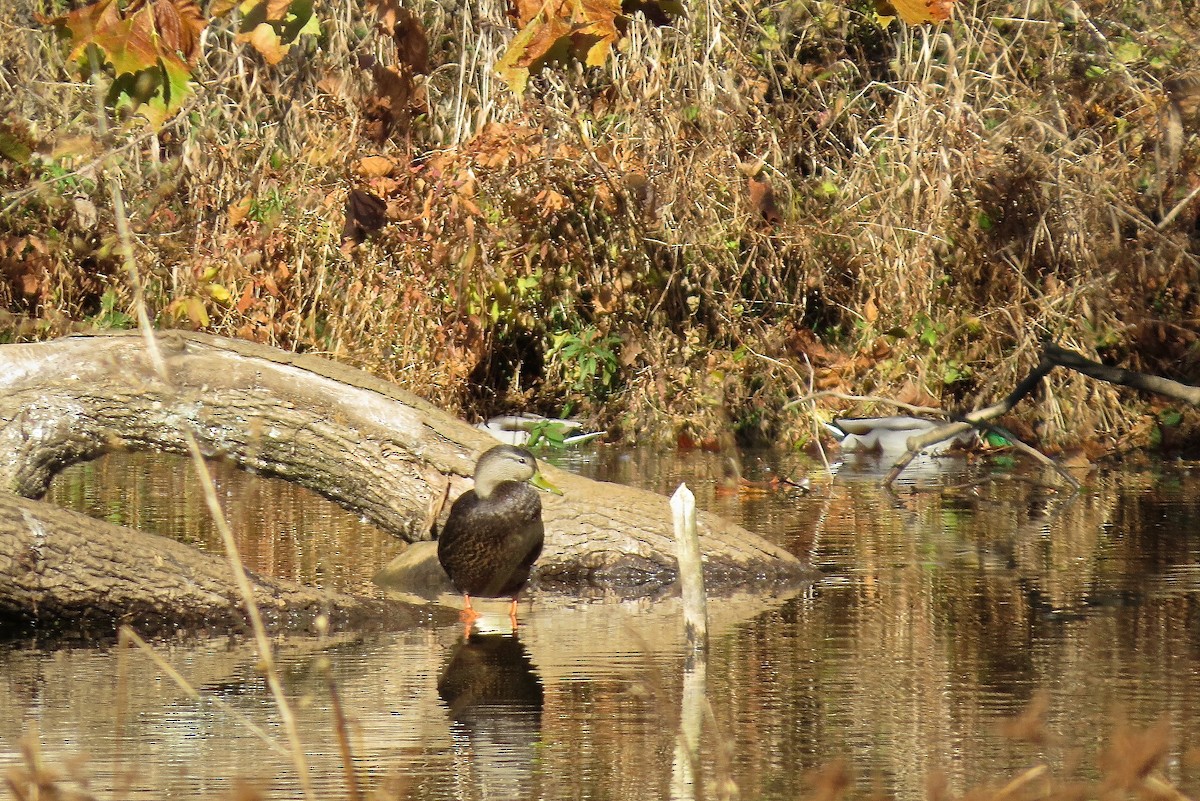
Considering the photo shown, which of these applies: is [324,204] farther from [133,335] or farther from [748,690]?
[748,690]

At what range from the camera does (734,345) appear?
14.6 m

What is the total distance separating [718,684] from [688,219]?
319 inches

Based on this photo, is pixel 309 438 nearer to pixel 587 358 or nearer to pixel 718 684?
pixel 718 684

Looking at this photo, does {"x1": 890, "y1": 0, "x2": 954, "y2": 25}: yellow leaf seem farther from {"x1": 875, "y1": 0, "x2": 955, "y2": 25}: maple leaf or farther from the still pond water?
the still pond water

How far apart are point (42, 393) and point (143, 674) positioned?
227 cm

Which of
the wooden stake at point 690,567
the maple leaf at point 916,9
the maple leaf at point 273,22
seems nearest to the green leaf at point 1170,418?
the wooden stake at point 690,567

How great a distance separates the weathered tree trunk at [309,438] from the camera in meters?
8.25

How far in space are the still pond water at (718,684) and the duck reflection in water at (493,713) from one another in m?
0.01

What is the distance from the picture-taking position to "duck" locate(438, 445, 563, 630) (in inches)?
304

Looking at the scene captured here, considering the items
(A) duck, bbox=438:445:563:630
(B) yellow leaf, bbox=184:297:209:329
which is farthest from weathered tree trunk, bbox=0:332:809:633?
(B) yellow leaf, bbox=184:297:209:329

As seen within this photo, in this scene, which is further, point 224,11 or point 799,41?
point 799,41

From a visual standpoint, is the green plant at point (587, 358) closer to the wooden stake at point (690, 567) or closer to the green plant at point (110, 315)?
the green plant at point (110, 315)

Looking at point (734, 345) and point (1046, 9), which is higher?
point (1046, 9)

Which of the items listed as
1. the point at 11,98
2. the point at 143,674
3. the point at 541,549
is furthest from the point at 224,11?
the point at 11,98
